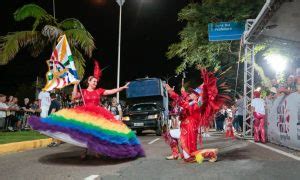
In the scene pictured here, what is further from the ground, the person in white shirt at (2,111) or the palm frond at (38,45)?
the palm frond at (38,45)

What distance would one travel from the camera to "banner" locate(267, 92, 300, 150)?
11336 millimetres

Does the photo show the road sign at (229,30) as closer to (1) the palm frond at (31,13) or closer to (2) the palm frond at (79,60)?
(2) the palm frond at (79,60)

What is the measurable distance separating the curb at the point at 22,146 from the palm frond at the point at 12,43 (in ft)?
20.7

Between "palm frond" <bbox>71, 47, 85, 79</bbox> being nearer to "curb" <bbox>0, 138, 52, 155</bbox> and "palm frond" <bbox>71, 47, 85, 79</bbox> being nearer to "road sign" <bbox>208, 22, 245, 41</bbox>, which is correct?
"curb" <bbox>0, 138, 52, 155</bbox>

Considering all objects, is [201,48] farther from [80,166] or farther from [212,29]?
[80,166]

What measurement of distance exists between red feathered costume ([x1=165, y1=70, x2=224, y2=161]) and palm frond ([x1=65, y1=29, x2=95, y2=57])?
1212 cm

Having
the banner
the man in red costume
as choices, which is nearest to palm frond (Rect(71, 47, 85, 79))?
the banner

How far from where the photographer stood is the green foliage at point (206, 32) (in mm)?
23234

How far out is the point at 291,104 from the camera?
11.8 m

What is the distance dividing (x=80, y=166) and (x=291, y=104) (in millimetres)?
6339

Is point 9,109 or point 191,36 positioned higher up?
point 191,36

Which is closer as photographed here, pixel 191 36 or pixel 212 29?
pixel 212 29

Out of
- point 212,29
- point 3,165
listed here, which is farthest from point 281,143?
point 212,29

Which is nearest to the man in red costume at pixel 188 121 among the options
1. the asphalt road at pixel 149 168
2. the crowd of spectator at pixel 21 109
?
the asphalt road at pixel 149 168
